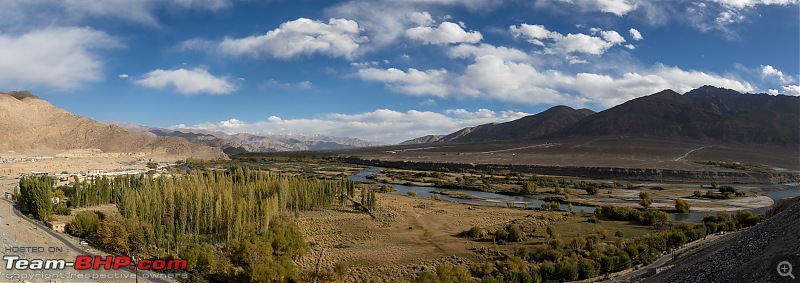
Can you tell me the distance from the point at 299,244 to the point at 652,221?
1616 inches

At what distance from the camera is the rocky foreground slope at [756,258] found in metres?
17.0

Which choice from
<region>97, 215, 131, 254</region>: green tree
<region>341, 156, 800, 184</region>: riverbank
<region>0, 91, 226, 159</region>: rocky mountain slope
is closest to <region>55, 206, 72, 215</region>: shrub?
<region>97, 215, 131, 254</region>: green tree

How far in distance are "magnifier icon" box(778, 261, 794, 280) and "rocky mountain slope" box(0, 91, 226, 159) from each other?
202758mm

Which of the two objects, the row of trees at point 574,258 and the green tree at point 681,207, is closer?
the row of trees at point 574,258

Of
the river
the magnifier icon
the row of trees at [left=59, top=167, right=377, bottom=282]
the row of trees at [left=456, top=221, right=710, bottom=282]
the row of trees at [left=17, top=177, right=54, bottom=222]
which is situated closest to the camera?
the magnifier icon

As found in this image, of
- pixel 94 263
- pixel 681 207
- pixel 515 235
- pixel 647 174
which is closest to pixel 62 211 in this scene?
pixel 94 263

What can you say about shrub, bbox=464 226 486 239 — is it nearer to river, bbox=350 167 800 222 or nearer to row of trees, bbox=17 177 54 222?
river, bbox=350 167 800 222

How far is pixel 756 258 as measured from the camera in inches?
749

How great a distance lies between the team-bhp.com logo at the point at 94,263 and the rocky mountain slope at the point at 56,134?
167m

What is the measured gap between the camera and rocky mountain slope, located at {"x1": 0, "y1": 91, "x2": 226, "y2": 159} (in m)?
160

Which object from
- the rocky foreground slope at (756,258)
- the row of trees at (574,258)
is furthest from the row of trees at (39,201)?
the rocky foreground slope at (756,258)

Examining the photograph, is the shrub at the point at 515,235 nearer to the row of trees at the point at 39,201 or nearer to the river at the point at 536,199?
the river at the point at 536,199

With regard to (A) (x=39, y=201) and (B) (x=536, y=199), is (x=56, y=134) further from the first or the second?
(B) (x=536, y=199)

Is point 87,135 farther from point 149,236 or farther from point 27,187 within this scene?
point 149,236
